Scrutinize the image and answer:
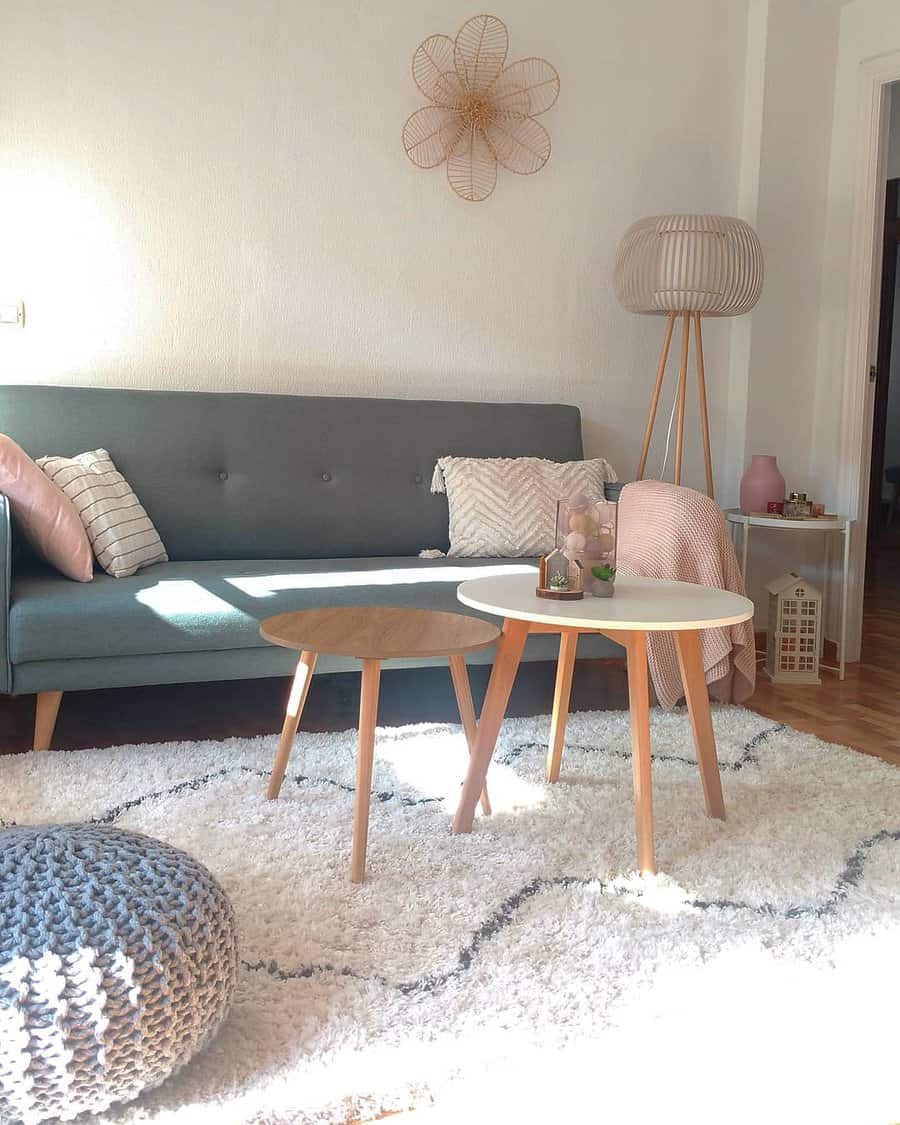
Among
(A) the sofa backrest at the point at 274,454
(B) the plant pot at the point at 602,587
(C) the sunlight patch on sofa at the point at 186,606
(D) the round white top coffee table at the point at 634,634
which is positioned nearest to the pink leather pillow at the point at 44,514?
(C) the sunlight patch on sofa at the point at 186,606

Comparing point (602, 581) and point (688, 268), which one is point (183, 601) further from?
point (688, 268)

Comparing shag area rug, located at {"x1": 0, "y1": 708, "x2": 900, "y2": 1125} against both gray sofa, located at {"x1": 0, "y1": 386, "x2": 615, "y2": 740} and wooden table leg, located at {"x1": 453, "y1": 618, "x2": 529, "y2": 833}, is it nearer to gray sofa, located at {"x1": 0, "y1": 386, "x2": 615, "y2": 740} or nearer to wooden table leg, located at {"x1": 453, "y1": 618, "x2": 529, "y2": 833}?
wooden table leg, located at {"x1": 453, "y1": 618, "x2": 529, "y2": 833}

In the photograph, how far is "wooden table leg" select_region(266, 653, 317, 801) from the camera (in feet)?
7.54

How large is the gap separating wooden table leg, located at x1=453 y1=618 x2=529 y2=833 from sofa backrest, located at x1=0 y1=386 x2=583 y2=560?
1277mm

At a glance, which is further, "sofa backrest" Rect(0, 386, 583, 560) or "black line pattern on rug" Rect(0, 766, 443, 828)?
"sofa backrest" Rect(0, 386, 583, 560)

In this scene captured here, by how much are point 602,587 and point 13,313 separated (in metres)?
2.05

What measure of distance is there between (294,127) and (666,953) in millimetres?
2871

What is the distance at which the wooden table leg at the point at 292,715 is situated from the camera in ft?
7.54

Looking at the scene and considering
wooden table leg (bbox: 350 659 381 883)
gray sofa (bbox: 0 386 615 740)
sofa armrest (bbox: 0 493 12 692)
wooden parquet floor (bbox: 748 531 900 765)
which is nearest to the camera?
wooden table leg (bbox: 350 659 381 883)

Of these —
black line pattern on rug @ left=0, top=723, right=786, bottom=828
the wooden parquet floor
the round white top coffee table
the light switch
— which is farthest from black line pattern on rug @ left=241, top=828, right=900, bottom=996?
the light switch

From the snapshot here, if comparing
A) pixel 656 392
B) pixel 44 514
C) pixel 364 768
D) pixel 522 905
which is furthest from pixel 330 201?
pixel 522 905

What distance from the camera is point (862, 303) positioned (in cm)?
411

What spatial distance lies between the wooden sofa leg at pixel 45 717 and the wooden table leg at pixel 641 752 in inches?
54.2

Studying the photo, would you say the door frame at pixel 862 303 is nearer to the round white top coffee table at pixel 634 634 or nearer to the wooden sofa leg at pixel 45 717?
the round white top coffee table at pixel 634 634
